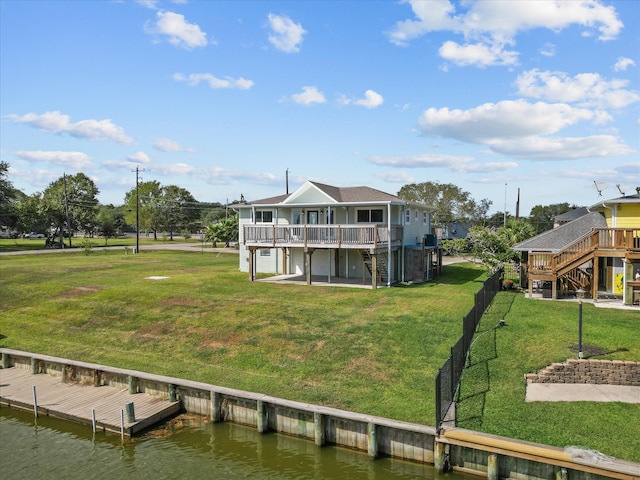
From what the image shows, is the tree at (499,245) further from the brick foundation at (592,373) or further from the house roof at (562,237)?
the brick foundation at (592,373)

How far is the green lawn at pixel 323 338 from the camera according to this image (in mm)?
10938

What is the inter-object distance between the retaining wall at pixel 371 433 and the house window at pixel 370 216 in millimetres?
16561

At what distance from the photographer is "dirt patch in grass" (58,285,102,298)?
23.8 m

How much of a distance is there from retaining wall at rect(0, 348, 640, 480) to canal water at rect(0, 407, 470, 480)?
0.79 ft

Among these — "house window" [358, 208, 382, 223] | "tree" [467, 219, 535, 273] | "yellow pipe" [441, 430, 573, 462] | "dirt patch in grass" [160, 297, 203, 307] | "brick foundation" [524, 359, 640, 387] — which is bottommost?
"yellow pipe" [441, 430, 573, 462]

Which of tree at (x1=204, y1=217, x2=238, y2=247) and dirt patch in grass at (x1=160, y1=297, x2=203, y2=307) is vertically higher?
tree at (x1=204, y1=217, x2=238, y2=247)

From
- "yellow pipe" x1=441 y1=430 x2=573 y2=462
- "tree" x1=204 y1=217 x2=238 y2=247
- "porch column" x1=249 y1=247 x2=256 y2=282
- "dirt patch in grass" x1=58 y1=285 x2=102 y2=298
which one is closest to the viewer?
"yellow pipe" x1=441 y1=430 x2=573 y2=462

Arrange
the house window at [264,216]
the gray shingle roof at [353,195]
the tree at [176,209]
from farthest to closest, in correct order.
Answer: the tree at [176,209], the house window at [264,216], the gray shingle roof at [353,195]

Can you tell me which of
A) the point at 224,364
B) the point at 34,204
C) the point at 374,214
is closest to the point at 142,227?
the point at 34,204

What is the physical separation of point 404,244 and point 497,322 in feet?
36.6

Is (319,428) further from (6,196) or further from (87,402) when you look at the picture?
(6,196)

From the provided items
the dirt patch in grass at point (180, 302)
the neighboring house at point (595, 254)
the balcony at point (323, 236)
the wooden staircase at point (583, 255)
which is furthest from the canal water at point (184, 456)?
the wooden staircase at point (583, 255)

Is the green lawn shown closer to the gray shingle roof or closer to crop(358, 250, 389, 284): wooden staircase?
crop(358, 250, 389, 284): wooden staircase

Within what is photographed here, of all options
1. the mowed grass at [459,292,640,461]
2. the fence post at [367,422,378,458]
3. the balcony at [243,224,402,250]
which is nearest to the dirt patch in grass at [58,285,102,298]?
the balcony at [243,224,402,250]
